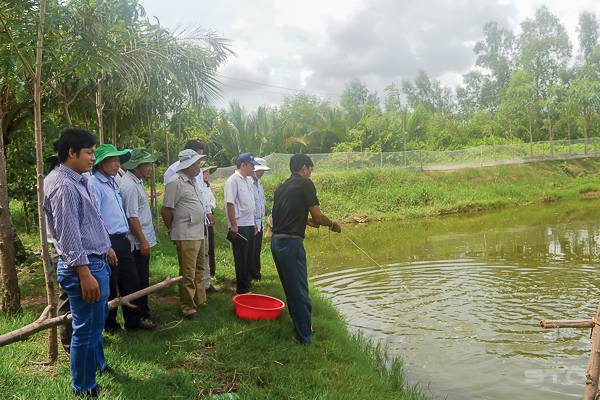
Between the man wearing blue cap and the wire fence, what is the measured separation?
43.5 ft

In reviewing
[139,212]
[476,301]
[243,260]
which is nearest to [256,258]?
[243,260]

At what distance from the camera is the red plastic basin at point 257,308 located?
4.22 m

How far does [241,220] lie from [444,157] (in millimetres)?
19027

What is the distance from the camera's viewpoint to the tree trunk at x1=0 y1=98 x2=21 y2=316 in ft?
12.5

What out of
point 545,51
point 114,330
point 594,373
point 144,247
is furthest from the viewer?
point 545,51

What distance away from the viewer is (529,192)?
19797 mm

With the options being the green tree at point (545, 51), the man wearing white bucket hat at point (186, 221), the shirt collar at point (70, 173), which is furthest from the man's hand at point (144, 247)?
the green tree at point (545, 51)

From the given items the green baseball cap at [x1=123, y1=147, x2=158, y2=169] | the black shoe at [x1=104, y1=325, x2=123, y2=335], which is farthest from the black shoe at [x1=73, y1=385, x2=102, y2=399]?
the green baseball cap at [x1=123, y1=147, x2=158, y2=169]

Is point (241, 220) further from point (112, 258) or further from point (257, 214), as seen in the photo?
point (112, 258)

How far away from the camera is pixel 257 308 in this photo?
4.17 m

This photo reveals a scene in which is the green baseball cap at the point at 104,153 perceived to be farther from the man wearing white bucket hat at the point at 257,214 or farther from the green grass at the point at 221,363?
the man wearing white bucket hat at the point at 257,214

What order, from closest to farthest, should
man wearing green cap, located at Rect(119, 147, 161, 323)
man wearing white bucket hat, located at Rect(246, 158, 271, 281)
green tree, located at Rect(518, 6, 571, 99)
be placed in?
man wearing green cap, located at Rect(119, 147, 161, 323) < man wearing white bucket hat, located at Rect(246, 158, 271, 281) < green tree, located at Rect(518, 6, 571, 99)

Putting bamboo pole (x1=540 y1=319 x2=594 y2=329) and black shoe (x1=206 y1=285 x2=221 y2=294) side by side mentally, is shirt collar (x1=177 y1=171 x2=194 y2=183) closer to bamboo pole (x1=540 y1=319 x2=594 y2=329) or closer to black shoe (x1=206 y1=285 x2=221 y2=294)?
black shoe (x1=206 y1=285 x2=221 y2=294)

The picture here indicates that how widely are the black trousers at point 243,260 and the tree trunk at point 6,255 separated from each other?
2.33 metres
